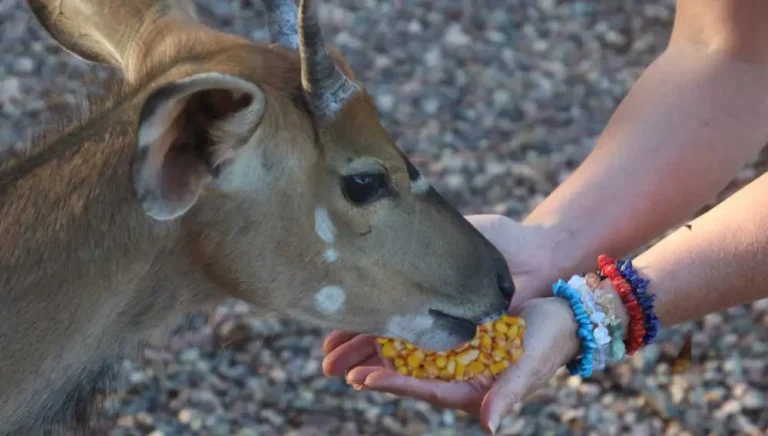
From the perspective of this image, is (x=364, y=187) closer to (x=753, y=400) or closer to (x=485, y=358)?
(x=485, y=358)

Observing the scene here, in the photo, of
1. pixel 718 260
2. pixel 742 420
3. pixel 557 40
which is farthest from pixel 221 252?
pixel 557 40

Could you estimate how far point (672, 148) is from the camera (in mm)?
2920

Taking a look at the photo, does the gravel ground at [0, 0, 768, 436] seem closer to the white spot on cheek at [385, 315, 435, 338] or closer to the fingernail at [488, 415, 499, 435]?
the white spot on cheek at [385, 315, 435, 338]

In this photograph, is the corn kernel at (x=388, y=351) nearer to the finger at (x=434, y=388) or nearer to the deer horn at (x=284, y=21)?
the finger at (x=434, y=388)

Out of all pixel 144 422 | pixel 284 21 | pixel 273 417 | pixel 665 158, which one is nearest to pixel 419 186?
pixel 284 21

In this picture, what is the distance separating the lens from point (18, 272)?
2064 millimetres

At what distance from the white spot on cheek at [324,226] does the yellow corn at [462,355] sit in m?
0.43

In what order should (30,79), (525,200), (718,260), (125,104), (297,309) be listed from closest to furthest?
(125,104)
(297,309)
(718,260)
(525,200)
(30,79)

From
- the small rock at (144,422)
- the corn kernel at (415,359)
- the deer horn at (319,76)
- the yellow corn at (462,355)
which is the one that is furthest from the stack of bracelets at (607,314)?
the small rock at (144,422)

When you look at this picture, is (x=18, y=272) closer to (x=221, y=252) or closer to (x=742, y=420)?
(x=221, y=252)

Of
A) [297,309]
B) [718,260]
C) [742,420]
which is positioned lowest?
[742,420]

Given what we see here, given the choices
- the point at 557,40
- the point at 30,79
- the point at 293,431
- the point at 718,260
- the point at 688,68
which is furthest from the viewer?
the point at 557,40

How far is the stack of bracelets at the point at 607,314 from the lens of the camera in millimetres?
2604

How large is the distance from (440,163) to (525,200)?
1.26ft
